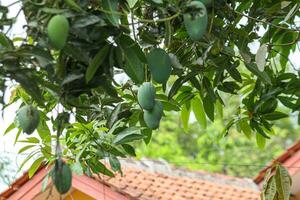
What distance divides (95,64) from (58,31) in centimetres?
23

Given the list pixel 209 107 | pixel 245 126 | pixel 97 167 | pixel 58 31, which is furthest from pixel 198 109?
pixel 58 31

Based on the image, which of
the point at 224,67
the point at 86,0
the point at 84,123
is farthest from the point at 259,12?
the point at 86,0

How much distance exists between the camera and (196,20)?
1642mm

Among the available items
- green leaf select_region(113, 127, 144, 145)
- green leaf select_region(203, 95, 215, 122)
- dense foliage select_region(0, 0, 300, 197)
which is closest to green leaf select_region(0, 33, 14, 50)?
dense foliage select_region(0, 0, 300, 197)

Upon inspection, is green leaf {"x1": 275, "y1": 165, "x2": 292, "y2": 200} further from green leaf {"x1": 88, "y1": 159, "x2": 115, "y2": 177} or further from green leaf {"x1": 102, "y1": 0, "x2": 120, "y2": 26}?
green leaf {"x1": 102, "y1": 0, "x2": 120, "y2": 26}

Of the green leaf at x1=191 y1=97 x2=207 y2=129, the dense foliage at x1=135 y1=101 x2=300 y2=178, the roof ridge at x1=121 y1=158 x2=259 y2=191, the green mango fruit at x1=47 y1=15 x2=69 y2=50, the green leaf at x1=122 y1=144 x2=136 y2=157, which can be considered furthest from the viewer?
the dense foliage at x1=135 y1=101 x2=300 y2=178

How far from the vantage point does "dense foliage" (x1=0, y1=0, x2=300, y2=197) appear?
169cm

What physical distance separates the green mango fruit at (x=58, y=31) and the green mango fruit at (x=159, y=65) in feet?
1.01

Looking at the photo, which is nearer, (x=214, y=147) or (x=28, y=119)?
(x=28, y=119)

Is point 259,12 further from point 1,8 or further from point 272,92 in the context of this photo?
point 1,8

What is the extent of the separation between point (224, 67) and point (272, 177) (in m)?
1.00

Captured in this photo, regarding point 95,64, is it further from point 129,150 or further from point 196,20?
point 129,150

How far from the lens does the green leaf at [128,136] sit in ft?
8.09

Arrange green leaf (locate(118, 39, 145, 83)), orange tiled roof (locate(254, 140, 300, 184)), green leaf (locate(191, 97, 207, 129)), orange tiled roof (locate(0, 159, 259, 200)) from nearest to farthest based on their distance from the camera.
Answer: green leaf (locate(118, 39, 145, 83)), green leaf (locate(191, 97, 207, 129)), orange tiled roof (locate(0, 159, 259, 200)), orange tiled roof (locate(254, 140, 300, 184))
